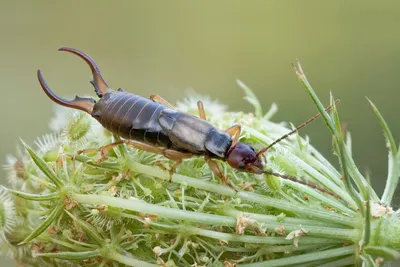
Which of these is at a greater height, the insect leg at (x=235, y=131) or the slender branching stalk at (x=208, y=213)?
the insect leg at (x=235, y=131)

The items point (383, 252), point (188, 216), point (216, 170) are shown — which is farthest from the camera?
point (216, 170)

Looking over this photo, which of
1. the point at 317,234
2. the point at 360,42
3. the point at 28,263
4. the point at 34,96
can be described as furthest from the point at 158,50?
the point at 317,234

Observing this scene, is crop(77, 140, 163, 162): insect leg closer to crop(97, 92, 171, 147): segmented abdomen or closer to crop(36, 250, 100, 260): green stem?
crop(97, 92, 171, 147): segmented abdomen

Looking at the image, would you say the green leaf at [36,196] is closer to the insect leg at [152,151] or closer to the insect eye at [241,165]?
the insect leg at [152,151]

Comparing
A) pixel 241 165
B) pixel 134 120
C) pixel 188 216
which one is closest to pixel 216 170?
pixel 241 165

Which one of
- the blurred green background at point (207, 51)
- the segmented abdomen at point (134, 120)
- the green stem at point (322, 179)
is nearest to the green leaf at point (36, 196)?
the segmented abdomen at point (134, 120)

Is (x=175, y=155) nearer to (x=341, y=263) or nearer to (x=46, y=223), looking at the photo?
(x=46, y=223)
